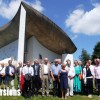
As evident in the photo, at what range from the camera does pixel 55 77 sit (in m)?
11.4

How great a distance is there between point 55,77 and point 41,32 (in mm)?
13293

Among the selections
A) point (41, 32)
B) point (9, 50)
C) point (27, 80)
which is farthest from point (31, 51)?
point (27, 80)

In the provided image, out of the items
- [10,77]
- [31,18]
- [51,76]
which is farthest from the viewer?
[31,18]

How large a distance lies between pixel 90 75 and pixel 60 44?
581 inches

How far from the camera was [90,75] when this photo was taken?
11.7m

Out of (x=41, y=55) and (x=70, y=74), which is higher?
(x=41, y=55)

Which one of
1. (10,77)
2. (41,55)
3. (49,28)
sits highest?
(49,28)

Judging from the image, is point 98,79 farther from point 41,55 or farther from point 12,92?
point 41,55

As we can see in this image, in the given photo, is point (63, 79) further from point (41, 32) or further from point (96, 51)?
point (96, 51)

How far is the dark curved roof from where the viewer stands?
21.8 metres

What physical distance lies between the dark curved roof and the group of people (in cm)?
999

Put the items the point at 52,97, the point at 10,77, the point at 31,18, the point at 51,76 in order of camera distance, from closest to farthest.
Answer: the point at 52,97 < the point at 51,76 < the point at 10,77 < the point at 31,18

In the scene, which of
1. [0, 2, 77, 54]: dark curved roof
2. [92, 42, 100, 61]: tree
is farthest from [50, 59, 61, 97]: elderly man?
Answer: [92, 42, 100, 61]: tree

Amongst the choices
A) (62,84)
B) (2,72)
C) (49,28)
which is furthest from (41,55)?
(62,84)
